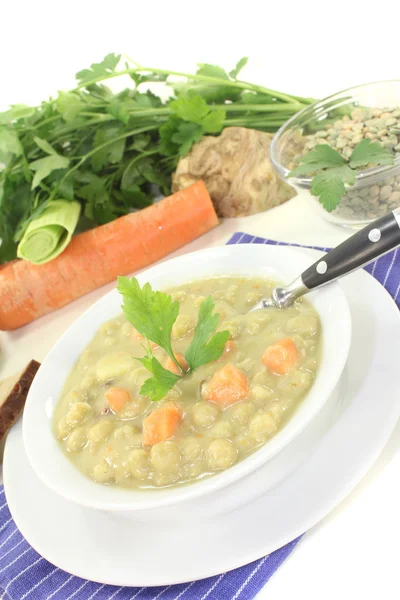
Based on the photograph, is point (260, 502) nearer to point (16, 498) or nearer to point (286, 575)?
point (286, 575)

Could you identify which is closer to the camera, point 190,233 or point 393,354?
point 393,354

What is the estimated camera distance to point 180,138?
3557 millimetres

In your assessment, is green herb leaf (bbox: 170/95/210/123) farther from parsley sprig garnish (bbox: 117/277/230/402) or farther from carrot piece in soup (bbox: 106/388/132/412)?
carrot piece in soup (bbox: 106/388/132/412)

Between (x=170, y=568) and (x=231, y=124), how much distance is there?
2620mm

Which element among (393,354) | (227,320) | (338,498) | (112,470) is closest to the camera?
(338,498)

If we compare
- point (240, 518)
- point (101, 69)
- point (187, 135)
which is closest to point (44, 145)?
point (101, 69)

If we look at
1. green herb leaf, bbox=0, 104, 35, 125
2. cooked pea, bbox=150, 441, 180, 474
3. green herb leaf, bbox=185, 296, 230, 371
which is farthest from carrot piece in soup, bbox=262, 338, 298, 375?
green herb leaf, bbox=0, 104, 35, 125

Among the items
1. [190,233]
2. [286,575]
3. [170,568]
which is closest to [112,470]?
[170,568]

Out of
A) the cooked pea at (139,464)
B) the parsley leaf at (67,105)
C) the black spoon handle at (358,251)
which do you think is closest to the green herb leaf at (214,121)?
the parsley leaf at (67,105)

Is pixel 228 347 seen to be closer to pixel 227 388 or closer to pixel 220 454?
pixel 227 388

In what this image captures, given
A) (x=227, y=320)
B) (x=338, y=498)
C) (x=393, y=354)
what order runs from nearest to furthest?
(x=338, y=498), (x=393, y=354), (x=227, y=320)

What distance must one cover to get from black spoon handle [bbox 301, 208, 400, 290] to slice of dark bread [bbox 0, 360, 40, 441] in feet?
3.88

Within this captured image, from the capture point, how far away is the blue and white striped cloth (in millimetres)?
1646

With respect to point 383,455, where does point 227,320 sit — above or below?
above
